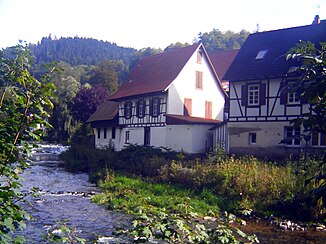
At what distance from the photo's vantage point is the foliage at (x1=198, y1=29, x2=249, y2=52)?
254 feet

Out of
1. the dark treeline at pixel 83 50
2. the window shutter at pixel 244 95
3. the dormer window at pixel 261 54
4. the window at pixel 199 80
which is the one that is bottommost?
the window shutter at pixel 244 95

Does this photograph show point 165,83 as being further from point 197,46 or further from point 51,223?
point 51,223

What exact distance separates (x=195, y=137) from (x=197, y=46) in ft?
28.4

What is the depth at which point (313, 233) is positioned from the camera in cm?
1312

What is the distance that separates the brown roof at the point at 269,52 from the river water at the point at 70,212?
13053 millimetres

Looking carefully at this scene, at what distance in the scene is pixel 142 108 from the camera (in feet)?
122

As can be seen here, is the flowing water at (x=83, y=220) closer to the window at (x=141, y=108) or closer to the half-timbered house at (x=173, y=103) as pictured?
the half-timbered house at (x=173, y=103)

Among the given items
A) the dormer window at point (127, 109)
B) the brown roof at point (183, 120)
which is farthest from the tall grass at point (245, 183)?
the dormer window at point (127, 109)

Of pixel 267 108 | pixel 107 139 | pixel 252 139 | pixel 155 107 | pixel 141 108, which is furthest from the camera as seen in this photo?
pixel 107 139

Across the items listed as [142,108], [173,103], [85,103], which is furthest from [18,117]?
[85,103]

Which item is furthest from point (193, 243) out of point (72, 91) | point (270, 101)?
point (72, 91)

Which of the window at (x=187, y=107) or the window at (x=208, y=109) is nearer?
the window at (x=187, y=107)

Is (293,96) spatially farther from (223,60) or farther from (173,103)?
(223,60)

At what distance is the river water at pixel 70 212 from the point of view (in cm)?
1191
